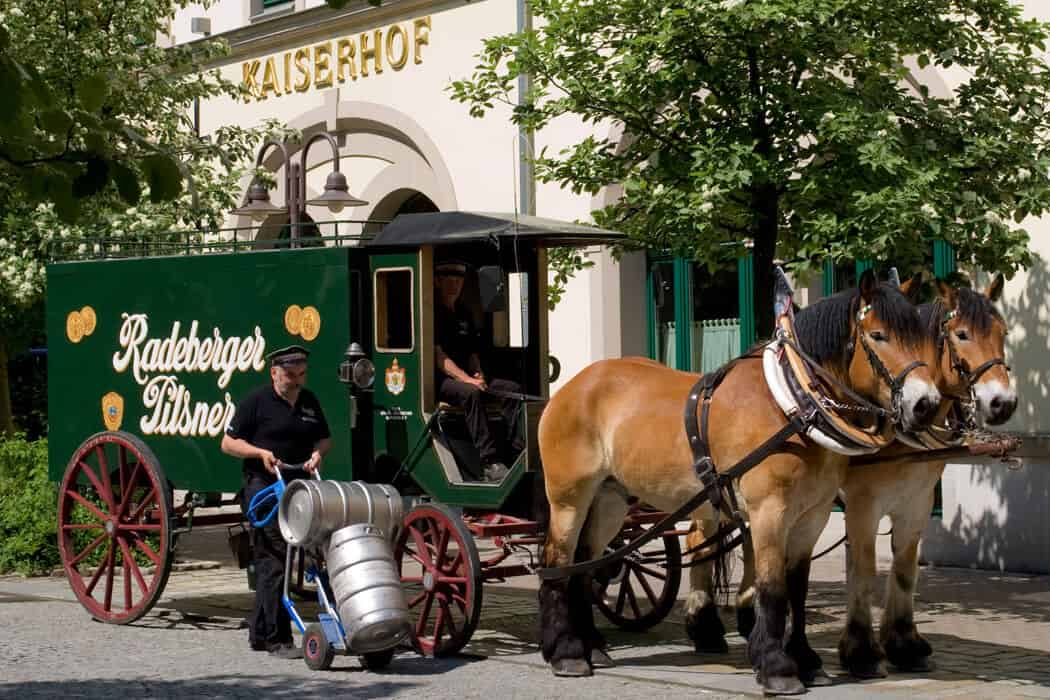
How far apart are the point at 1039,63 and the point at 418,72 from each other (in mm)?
9001

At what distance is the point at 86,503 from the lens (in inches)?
459

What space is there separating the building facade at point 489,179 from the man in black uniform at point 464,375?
3906mm

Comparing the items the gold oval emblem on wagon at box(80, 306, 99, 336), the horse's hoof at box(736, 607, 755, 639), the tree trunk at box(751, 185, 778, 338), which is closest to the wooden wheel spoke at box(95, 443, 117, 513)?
the gold oval emblem on wagon at box(80, 306, 99, 336)

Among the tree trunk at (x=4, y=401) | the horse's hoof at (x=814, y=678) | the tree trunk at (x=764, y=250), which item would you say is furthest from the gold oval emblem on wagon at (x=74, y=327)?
the horse's hoof at (x=814, y=678)

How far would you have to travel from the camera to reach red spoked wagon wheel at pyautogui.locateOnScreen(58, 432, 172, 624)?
1103 centimetres

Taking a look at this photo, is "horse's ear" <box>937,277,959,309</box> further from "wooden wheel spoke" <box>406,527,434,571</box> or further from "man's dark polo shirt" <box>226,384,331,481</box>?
"man's dark polo shirt" <box>226,384,331,481</box>

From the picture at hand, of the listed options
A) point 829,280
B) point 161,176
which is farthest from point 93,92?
point 829,280

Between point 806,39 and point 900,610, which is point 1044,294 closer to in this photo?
point 806,39

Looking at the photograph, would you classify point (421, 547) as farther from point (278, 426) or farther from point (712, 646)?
point (712, 646)

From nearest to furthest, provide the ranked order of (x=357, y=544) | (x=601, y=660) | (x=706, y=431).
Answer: (x=706, y=431) < (x=357, y=544) < (x=601, y=660)

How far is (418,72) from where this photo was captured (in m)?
19.0

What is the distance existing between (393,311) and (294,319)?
0.67 metres

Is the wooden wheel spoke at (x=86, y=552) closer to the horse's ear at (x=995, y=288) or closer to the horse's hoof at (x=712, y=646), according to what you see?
the horse's hoof at (x=712, y=646)

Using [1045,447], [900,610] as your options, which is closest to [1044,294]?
[1045,447]
